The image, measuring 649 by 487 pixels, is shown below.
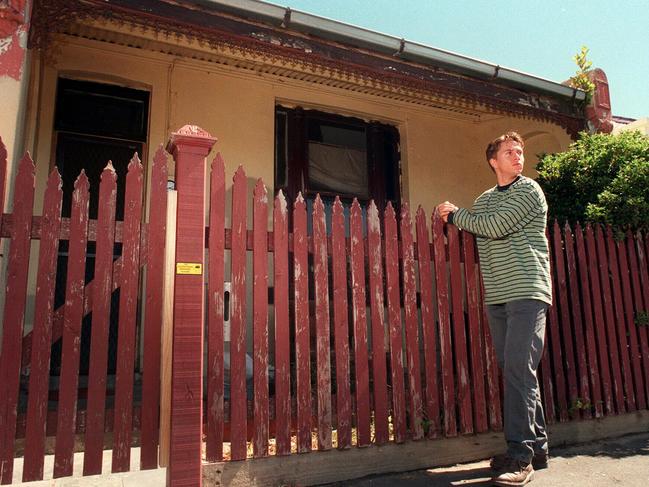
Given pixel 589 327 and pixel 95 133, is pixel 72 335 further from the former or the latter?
pixel 589 327

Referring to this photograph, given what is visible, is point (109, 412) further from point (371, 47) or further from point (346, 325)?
point (371, 47)

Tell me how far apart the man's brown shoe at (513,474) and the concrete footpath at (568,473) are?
11 cm

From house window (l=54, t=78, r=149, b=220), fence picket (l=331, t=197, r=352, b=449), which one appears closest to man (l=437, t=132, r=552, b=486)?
fence picket (l=331, t=197, r=352, b=449)

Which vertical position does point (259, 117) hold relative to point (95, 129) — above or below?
above

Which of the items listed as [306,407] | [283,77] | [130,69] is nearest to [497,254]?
[306,407]

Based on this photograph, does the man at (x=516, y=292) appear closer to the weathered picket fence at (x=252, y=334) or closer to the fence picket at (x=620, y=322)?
the weathered picket fence at (x=252, y=334)

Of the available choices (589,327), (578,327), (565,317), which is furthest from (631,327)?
(565,317)

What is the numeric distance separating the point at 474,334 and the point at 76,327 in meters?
2.55

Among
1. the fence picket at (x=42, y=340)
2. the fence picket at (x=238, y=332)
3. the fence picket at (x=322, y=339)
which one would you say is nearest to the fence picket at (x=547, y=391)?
the fence picket at (x=322, y=339)

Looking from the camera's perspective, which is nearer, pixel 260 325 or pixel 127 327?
pixel 127 327

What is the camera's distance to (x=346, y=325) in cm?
298

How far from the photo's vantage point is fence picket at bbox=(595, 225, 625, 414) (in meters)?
3.90

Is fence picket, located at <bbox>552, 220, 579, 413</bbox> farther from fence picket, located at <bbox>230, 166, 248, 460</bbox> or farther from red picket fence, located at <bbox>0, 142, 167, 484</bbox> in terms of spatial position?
red picket fence, located at <bbox>0, 142, 167, 484</bbox>

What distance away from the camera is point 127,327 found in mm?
2486
